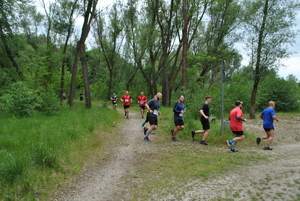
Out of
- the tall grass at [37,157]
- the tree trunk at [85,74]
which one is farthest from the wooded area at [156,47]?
the tall grass at [37,157]

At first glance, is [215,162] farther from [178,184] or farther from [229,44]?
[229,44]

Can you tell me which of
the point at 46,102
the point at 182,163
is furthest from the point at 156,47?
the point at 182,163

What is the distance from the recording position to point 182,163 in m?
5.79

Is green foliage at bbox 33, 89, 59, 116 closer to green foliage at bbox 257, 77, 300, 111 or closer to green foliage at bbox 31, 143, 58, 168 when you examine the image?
green foliage at bbox 31, 143, 58, 168

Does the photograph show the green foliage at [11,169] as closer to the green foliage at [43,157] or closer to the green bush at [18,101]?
the green foliage at [43,157]

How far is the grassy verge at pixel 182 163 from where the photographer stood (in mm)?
4312

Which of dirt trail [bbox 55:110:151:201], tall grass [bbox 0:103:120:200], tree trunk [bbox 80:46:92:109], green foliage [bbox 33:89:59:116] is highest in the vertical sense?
tree trunk [bbox 80:46:92:109]

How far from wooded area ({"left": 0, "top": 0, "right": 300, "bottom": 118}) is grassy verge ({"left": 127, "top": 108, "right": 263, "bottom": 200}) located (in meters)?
3.17

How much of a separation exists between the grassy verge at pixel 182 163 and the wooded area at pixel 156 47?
125 inches

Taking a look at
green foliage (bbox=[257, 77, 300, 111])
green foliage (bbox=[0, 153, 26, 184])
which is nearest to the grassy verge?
green foliage (bbox=[0, 153, 26, 184])

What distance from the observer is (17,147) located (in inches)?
229

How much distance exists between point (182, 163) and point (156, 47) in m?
21.4

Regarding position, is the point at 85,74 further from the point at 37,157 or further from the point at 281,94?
the point at 281,94

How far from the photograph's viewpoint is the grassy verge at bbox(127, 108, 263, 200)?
170 inches
